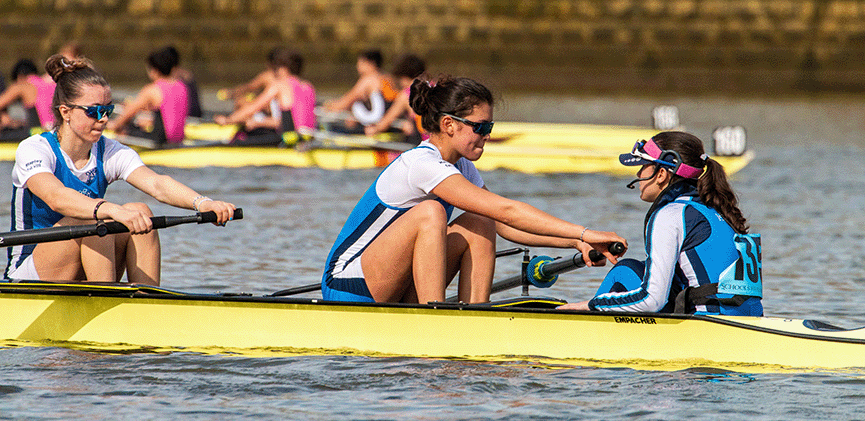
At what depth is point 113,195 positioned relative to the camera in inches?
482

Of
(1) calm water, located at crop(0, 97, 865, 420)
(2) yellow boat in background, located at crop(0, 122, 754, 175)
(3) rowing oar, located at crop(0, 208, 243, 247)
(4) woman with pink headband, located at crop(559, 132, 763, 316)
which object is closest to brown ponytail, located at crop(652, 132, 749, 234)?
(4) woman with pink headband, located at crop(559, 132, 763, 316)

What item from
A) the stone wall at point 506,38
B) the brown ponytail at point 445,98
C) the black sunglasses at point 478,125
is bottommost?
the black sunglasses at point 478,125

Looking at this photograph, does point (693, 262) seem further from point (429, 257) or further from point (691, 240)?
point (429, 257)

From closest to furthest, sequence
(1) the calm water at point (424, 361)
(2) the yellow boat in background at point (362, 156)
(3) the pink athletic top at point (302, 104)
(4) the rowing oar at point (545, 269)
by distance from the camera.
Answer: (1) the calm water at point (424, 361) → (4) the rowing oar at point (545, 269) → (2) the yellow boat in background at point (362, 156) → (3) the pink athletic top at point (302, 104)

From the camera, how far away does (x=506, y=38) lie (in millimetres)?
27609

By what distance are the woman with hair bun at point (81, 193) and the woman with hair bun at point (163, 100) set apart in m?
8.12

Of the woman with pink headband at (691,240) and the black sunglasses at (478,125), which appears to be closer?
the woman with pink headband at (691,240)

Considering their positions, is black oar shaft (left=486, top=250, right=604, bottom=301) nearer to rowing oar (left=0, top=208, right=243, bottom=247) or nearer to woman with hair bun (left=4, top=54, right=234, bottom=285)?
woman with hair bun (left=4, top=54, right=234, bottom=285)

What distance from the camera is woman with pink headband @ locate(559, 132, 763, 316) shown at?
4715mm

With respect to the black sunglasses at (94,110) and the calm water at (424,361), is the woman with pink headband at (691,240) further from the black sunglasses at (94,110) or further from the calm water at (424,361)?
the black sunglasses at (94,110)

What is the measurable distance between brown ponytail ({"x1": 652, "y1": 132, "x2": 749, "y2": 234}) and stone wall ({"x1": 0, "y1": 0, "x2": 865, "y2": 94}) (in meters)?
22.5

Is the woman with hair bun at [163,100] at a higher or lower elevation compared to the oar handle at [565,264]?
higher

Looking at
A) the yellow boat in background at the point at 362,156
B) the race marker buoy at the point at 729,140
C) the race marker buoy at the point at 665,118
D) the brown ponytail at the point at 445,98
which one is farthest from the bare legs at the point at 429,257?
the race marker buoy at the point at 665,118

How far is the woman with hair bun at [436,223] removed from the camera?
4.94 metres
